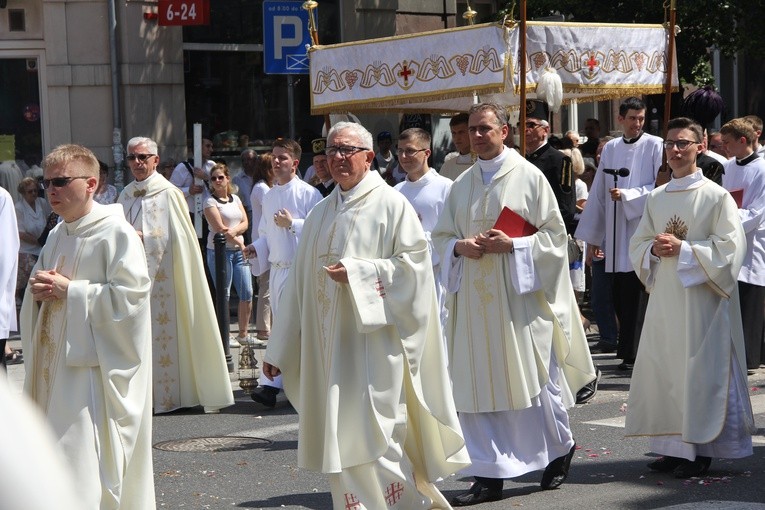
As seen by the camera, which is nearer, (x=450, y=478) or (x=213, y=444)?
(x=450, y=478)

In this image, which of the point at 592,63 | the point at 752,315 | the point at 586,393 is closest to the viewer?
the point at 586,393

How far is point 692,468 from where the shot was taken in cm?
682

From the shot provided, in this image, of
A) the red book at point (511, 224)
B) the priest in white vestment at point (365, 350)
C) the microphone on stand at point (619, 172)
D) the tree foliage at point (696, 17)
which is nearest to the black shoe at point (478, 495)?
the priest in white vestment at point (365, 350)

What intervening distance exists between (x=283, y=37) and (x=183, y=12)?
10.6 feet

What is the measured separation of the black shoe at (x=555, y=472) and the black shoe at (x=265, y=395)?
3105 millimetres

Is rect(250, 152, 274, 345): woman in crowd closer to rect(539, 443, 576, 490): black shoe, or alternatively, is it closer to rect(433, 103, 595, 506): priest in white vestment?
rect(433, 103, 595, 506): priest in white vestment

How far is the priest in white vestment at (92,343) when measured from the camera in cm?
524

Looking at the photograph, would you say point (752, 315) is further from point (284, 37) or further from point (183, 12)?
point (183, 12)

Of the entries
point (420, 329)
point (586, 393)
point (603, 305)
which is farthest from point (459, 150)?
point (420, 329)

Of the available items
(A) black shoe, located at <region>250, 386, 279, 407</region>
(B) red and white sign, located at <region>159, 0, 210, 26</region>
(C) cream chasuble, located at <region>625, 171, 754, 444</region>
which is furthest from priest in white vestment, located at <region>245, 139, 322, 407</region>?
(B) red and white sign, located at <region>159, 0, 210, 26</region>

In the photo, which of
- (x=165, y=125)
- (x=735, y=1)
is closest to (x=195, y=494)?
(x=165, y=125)

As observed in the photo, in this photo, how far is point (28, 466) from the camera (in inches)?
69.7

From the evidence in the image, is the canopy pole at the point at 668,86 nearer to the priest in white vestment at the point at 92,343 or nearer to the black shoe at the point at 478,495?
the black shoe at the point at 478,495

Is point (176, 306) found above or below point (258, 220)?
below
